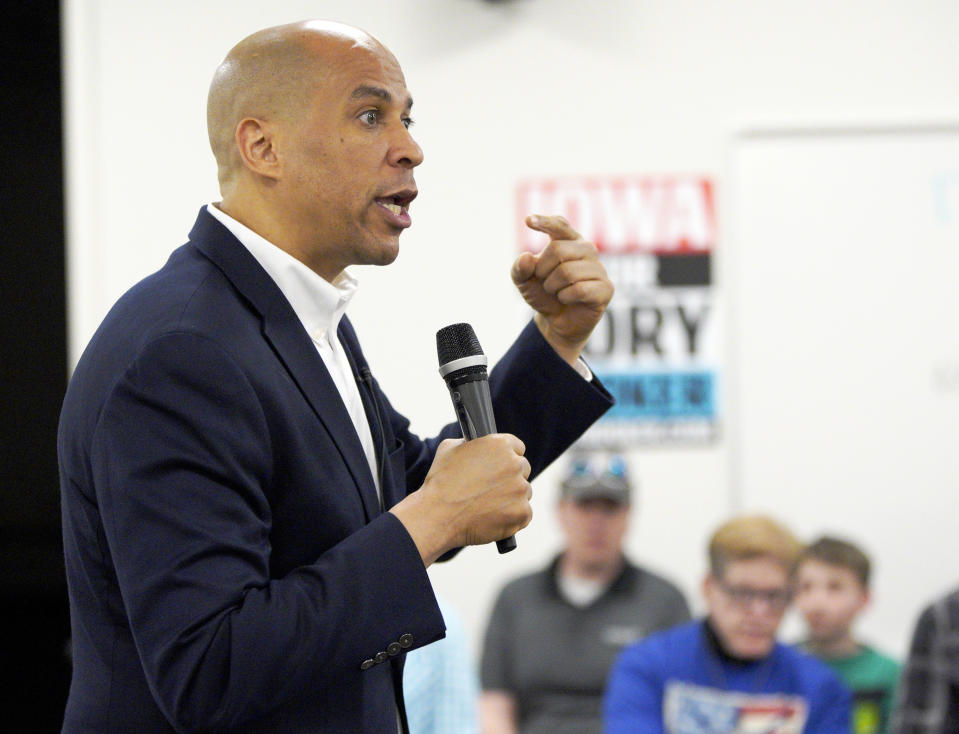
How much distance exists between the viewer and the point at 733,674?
3.05 metres

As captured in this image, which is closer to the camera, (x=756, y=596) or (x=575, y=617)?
(x=756, y=596)

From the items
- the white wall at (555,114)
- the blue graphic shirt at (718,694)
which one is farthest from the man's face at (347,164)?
the white wall at (555,114)

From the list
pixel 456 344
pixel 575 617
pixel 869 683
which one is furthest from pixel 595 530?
pixel 456 344

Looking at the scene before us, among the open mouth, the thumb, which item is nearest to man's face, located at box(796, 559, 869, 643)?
the thumb

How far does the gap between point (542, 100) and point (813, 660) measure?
2013 millimetres

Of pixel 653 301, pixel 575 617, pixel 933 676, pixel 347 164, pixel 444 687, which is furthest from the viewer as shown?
pixel 653 301

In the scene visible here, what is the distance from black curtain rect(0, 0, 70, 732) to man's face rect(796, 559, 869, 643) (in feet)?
7.88

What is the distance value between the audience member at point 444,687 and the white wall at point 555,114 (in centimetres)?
100

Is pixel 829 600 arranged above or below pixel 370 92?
below

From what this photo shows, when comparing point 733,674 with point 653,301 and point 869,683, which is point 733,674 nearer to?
point 869,683

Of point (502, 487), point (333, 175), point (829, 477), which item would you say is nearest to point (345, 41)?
point (333, 175)

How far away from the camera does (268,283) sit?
115 cm

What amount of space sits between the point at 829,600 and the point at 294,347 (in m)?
2.77

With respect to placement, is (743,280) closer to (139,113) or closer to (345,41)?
(139,113)
